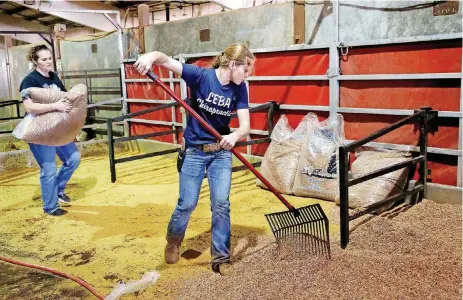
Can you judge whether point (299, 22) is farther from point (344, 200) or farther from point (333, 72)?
point (344, 200)

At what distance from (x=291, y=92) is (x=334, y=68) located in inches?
31.5

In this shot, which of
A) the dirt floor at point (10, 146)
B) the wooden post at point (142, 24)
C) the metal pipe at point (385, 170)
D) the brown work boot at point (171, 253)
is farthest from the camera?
the dirt floor at point (10, 146)

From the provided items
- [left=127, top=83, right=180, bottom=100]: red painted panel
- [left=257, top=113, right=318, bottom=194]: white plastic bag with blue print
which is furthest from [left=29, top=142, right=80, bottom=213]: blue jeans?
[left=127, top=83, right=180, bottom=100]: red painted panel

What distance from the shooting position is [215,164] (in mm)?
3469

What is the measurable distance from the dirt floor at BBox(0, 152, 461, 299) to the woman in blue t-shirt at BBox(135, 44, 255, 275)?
38cm

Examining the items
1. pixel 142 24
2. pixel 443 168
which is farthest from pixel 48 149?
pixel 142 24

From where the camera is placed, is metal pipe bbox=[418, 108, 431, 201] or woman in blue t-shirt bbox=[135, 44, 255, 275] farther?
metal pipe bbox=[418, 108, 431, 201]

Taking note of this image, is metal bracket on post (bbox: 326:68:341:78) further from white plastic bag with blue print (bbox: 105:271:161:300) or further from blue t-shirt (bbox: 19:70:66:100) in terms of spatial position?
white plastic bag with blue print (bbox: 105:271:161:300)

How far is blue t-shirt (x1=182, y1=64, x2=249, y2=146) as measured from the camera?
10.9 feet

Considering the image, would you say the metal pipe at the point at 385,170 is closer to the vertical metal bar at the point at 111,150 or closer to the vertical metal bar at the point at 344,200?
the vertical metal bar at the point at 344,200

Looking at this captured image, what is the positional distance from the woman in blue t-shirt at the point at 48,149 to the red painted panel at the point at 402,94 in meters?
3.19

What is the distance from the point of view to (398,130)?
5.15 meters

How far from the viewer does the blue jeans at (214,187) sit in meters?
3.44

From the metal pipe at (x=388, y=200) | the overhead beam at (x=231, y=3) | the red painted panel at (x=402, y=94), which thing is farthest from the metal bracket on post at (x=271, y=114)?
the metal pipe at (x=388, y=200)
